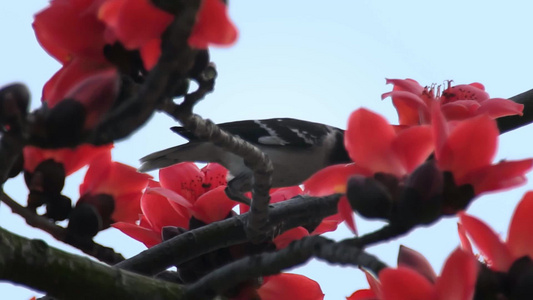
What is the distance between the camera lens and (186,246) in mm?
1978

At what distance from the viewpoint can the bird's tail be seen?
17.4 ft

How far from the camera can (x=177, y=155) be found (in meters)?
5.39

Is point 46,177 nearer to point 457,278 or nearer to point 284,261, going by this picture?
point 284,261

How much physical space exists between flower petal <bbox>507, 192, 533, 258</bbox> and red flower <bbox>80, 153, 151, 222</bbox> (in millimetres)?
1029

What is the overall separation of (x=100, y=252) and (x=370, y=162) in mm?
824

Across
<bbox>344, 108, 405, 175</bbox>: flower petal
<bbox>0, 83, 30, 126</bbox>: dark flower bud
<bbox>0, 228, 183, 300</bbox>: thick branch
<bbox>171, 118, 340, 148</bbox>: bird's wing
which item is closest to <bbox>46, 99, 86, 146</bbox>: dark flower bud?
<bbox>0, 83, 30, 126</bbox>: dark flower bud

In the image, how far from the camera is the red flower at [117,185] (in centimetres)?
200

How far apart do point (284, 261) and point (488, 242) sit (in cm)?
37

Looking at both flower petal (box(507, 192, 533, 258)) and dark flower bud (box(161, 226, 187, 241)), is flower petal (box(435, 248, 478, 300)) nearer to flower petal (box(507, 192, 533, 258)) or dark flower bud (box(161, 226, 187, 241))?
flower petal (box(507, 192, 533, 258))

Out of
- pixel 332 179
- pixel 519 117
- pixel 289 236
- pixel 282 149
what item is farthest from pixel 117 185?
pixel 282 149

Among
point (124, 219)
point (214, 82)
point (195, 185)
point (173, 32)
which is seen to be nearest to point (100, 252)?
point (124, 219)

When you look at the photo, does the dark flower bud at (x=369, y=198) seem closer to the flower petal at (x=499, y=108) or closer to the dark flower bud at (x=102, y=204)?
the flower petal at (x=499, y=108)

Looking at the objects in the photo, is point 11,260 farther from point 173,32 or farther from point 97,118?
point 173,32

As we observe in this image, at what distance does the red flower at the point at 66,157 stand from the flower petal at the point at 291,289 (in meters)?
0.53
